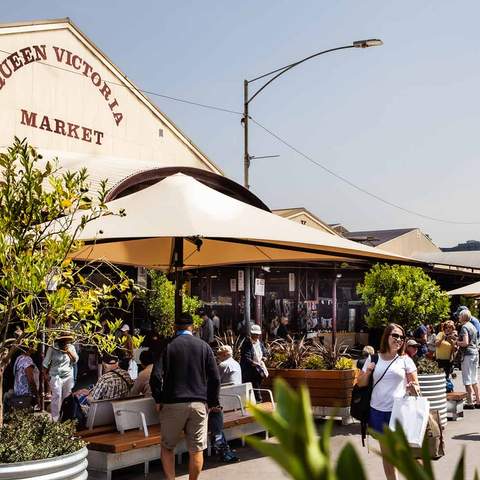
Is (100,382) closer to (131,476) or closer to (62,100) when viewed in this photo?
(131,476)

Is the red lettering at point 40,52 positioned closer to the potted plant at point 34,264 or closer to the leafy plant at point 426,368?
the leafy plant at point 426,368

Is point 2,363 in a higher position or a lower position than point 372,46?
lower

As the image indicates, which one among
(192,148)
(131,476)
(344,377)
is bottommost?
(131,476)

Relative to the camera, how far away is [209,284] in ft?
86.9

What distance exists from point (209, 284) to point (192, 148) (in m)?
5.35

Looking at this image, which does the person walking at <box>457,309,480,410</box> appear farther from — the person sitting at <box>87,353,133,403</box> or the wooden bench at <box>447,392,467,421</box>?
the person sitting at <box>87,353,133,403</box>

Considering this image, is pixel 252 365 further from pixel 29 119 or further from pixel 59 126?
pixel 59 126

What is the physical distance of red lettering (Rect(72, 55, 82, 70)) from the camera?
66.0 ft

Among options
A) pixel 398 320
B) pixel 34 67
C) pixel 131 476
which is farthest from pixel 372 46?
pixel 131 476

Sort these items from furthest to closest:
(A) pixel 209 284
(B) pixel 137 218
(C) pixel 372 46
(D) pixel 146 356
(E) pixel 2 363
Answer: (A) pixel 209 284 → (C) pixel 372 46 → (D) pixel 146 356 → (B) pixel 137 218 → (E) pixel 2 363

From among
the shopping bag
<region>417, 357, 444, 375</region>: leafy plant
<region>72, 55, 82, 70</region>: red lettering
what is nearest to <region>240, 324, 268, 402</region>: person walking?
<region>417, 357, 444, 375</region>: leafy plant

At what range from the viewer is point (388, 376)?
250 inches

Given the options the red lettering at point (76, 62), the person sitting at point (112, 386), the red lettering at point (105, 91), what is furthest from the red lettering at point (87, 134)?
the person sitting at point (112, 386)

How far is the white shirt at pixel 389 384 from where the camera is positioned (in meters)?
6.29
